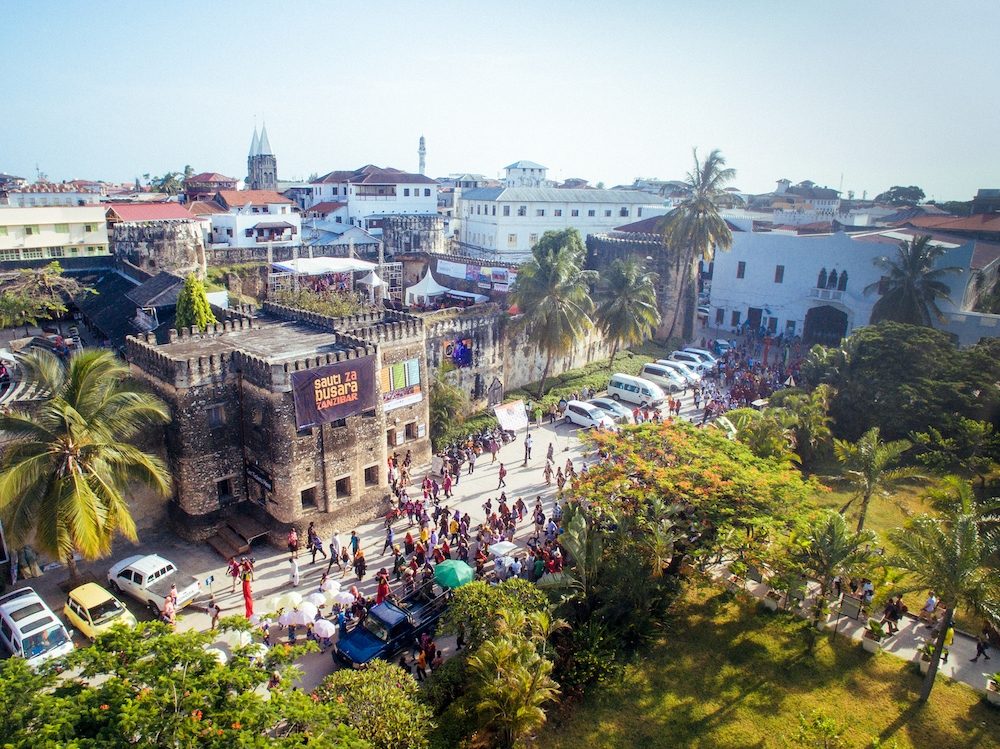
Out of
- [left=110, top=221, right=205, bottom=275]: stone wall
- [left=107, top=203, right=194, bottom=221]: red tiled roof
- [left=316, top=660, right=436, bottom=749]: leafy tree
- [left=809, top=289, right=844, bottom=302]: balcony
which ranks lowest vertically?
[left=316, top=660, right=436, bottom=749]: leafy tree

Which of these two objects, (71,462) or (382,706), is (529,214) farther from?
(382,706)

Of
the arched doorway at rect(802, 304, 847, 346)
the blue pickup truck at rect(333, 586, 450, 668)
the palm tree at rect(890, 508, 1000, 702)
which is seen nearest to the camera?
the palm tree at rect(890, 508, 1000, 702)

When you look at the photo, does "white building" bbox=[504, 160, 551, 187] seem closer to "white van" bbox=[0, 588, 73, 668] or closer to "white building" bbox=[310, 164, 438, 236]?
"white building" bbox=[310, 164, 438, 236]

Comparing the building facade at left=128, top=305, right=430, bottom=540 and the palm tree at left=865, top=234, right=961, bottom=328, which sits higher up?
the palm tree at left=865, top=234, right=961, bottom=328

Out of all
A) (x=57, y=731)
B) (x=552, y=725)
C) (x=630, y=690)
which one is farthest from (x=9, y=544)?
(x=630, y=690)

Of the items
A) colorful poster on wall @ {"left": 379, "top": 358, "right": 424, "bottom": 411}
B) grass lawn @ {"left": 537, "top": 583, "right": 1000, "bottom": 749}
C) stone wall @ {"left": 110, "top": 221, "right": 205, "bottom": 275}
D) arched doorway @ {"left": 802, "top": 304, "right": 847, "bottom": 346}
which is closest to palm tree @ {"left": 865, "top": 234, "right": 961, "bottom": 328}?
arched doorway @ {"left": 802, "top": 304, "right": 847, "bottom": 346}

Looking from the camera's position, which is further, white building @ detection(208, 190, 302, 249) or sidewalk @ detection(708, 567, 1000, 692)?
white building @ detection(208, 190, 302, 249)

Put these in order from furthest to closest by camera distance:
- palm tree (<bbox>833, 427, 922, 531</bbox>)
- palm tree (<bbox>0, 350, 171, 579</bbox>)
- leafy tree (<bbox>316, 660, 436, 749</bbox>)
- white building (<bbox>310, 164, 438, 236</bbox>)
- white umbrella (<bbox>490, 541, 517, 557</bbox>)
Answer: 1. white building (<bbox>310, 164, 438, 236</bbox>)
2. palm tree (<bbox>833, 427, 922, 531</bbox>)
3. white umbrella (<bbox>490, 541, 517, 557</bbox>)
4. palm tree (<bbox>0, 350, 171, 579</bbox>)
5. leafy tree (<bbox>316, 660, 436, 749</bbox>)
